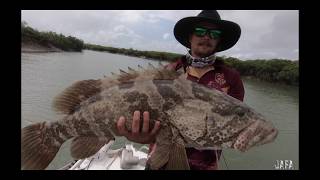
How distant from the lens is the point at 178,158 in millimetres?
3459

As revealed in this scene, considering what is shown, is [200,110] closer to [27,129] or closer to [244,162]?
[27,129]

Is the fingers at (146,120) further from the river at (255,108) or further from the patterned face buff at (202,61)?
the river at (255,108)

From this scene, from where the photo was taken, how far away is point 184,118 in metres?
3.38

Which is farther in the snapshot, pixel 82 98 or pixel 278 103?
pixel 278 103

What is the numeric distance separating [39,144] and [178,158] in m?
1.34

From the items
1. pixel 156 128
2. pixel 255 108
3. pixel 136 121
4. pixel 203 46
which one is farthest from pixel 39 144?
pixel 255 108

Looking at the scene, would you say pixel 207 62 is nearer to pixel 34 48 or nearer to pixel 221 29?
pixel 221 29

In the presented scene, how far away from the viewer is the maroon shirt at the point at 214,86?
392 cm

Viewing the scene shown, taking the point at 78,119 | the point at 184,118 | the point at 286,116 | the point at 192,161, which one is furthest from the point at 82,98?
the point at 286,116

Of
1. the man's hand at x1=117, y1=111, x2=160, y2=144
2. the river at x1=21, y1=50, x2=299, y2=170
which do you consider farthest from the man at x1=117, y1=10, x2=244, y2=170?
the river at x1=21, y1=50, x2=299, y2=170

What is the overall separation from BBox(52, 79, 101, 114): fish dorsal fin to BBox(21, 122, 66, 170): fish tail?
0.22 m

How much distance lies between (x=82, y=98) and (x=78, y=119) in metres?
0.21

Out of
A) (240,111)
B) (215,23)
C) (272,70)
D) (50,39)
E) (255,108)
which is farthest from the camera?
(50,39)

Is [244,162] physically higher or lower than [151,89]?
lower
